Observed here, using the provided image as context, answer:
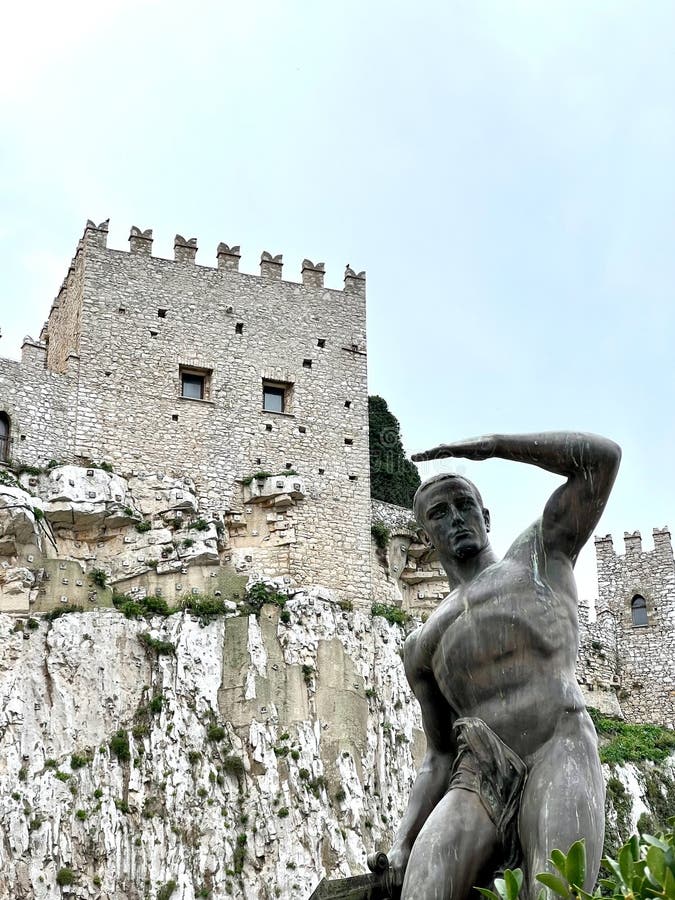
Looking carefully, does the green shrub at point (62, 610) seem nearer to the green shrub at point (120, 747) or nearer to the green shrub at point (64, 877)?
the green shrub at point (120, 747)

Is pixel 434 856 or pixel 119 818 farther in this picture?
pixel 119 818

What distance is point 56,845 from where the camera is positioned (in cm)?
1719

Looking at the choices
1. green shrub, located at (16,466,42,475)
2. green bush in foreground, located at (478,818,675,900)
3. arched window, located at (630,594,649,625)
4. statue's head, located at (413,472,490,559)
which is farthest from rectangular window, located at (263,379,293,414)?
green bush in foreground, located at (478,818,675,900)

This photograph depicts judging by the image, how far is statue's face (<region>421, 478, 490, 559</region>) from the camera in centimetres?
406

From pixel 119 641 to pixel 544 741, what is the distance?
1637cm

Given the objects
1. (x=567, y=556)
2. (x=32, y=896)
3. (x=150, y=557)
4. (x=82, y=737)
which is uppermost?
(x=150, y=557)

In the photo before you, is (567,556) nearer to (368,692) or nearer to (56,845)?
(56,845)

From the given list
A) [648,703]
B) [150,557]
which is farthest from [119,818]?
[648,703]

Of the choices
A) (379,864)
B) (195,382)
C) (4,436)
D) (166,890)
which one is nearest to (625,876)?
(379,864)

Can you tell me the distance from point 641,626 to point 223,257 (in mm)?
12953

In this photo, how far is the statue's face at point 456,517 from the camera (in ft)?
13.3

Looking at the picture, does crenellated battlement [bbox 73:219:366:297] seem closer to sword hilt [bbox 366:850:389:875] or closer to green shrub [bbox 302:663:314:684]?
green shrub [bbox 302:663:314:684]

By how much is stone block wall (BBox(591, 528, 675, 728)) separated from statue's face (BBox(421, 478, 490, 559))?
25220 mm

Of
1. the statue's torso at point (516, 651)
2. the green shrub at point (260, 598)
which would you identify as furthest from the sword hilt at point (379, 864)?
the green shrub at point (260, 598)
